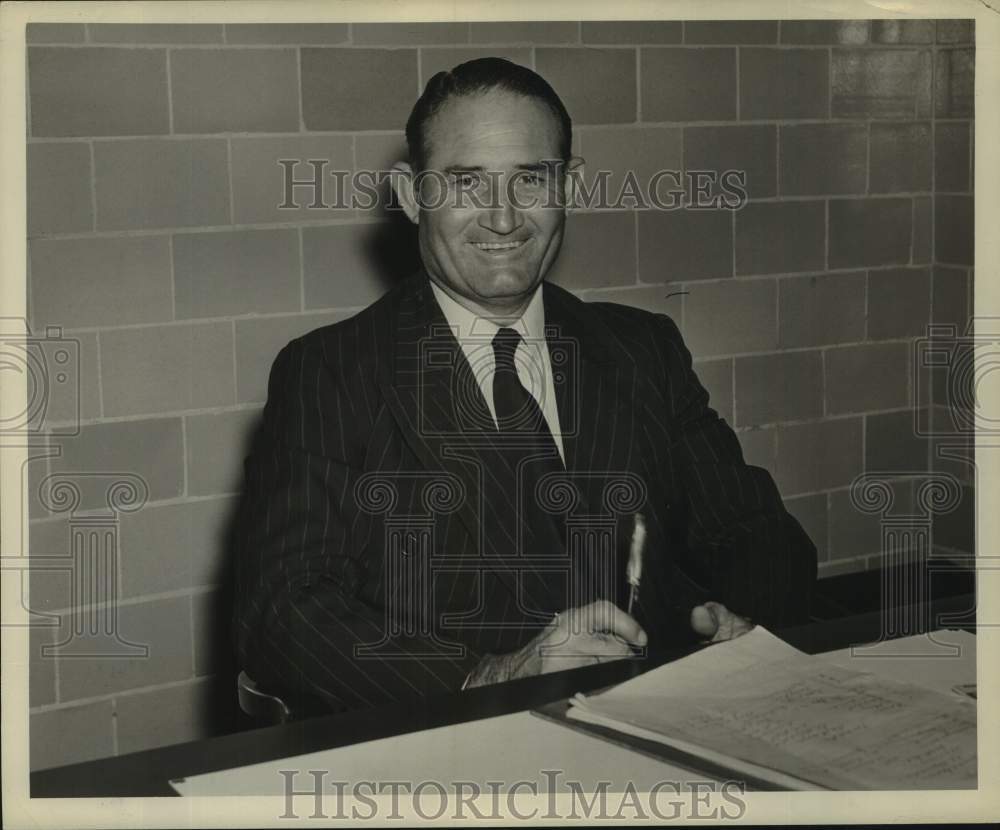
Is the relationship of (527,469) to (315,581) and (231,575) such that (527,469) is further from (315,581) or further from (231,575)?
(231,575)

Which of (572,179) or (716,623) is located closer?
(716,623)

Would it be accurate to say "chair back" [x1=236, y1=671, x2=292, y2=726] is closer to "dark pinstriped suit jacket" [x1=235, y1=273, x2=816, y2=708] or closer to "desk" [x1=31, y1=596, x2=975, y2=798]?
"dark pinstriped suit jacket" [x1=235, y1=273, x2=816, y2=708]

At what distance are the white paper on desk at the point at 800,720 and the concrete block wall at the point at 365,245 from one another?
74 centimetres

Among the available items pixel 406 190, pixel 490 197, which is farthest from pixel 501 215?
pixel 406 190

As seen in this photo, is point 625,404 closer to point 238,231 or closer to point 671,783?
point 238,231

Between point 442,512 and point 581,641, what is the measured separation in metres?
0.32

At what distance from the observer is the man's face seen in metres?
1.91

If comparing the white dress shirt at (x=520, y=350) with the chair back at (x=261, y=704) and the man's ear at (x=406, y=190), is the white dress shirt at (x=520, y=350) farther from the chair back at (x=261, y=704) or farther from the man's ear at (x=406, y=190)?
the chair back at (x=261, y=704)

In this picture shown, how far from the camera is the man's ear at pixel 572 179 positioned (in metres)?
2.02

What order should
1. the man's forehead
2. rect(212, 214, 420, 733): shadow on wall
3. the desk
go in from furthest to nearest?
rect(212, 214, 420, 733): shadow on wall, the man's forehead, the desk

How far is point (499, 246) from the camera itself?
196 centimetres

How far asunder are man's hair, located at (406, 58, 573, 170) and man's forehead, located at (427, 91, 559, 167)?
0.01 meters

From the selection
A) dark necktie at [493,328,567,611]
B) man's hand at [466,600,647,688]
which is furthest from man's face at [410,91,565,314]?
man's hand at [466,600,647,688]

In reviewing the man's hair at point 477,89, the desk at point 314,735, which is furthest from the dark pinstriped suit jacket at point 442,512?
the desk at point 314,735
